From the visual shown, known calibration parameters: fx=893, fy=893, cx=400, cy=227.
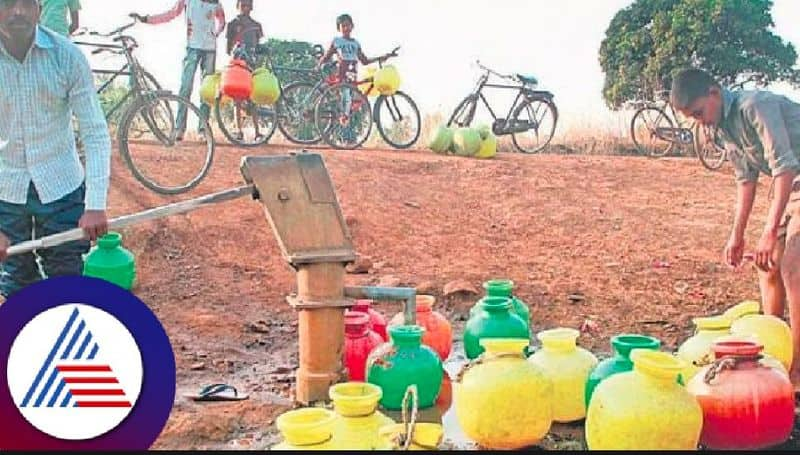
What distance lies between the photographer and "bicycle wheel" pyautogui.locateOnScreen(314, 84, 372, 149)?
11312 millimetres

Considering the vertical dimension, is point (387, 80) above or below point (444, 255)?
above

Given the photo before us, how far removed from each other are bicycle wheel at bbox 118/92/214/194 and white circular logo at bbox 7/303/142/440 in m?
5.21

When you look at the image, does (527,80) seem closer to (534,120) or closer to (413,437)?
(534,120)

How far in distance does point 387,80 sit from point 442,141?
1.11 m

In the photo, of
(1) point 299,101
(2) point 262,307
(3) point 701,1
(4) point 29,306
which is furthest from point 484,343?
(3) point 701,1

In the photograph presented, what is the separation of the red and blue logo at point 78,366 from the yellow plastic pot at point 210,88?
7.52m

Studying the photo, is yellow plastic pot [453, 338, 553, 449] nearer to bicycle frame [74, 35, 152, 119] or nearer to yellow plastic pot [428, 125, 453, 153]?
bicycle frame [74, 35, 152, 119]

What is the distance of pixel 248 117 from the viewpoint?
35.3ft

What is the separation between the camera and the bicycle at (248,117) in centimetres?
1038

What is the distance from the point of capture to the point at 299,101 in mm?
11430

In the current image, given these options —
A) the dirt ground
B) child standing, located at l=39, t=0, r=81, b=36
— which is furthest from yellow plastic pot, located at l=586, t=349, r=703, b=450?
child standing, located at l=39, t=0, r=81, b=36

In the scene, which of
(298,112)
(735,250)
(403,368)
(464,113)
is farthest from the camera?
(464,113)

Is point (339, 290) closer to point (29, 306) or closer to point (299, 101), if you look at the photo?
point (29, 306)

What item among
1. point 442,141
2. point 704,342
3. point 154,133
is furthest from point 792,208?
point 442,141
